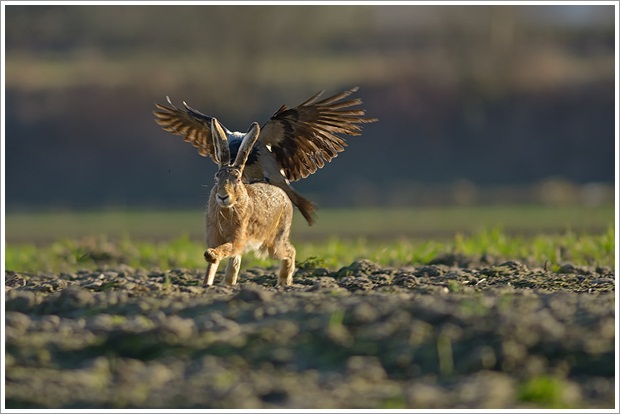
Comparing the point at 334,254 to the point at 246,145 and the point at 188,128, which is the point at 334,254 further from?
the point at 246,145

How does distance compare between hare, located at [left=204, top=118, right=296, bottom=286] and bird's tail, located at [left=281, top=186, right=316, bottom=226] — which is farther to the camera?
bird's tail, located at [left=281, top=186, right=316, bottom=226]

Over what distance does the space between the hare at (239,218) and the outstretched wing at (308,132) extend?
1.31 ft

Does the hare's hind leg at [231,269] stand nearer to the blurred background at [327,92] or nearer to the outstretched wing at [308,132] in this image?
the outstretched wing at [308,132]

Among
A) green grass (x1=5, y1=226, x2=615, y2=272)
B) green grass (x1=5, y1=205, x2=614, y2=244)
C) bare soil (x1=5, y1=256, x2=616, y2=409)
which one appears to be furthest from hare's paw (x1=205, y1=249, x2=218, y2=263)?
green grass (x1=5, y1=205, x2=614, y2=244)

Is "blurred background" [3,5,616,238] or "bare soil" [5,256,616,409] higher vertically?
"blurred background" [3,5,616,238]

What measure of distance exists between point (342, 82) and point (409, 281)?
24869 millimetres

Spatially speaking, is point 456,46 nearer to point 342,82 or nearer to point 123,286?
point 342,82

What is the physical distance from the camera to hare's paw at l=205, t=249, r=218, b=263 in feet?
28.5

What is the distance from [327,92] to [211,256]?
23448 mm

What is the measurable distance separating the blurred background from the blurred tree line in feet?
0.17

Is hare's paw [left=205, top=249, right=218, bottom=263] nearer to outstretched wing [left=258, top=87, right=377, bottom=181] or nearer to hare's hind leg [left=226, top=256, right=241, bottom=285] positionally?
hare's hind leg [left=226, top=256, right=241, bottom=285]

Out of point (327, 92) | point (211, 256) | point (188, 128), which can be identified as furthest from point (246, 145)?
point (327, 92)

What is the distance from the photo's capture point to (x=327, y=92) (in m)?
31.9

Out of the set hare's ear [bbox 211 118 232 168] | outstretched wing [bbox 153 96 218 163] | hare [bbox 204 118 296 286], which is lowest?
hare [bbox 204 118 296 286]
